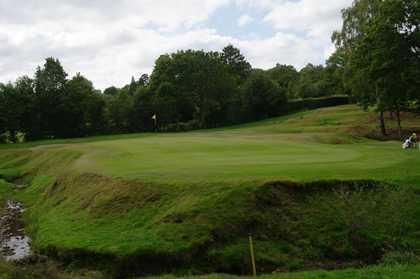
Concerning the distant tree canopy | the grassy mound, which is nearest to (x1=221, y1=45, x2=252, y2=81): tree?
the distant tree canopy

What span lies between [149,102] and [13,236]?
69.0 meters

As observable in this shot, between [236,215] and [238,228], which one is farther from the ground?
[236,215]

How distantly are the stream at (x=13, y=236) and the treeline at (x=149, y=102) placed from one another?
56683 millimetres

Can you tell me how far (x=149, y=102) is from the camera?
9225 cm

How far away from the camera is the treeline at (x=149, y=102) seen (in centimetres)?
8638

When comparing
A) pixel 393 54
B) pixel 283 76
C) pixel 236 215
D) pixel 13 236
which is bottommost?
pixel 13 236

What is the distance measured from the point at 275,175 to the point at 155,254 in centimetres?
752

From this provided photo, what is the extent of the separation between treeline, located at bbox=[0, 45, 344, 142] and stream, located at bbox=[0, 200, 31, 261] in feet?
186

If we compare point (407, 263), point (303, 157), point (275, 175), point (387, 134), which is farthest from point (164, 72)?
point (407, 263)

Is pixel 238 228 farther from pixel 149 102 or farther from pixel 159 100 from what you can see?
pixel 149 102

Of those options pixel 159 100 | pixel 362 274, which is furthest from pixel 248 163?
pixel 159 100

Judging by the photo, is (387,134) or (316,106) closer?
(387,134)

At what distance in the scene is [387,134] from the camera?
5622 centimetres

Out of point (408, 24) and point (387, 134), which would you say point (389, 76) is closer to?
point (408, 24)
